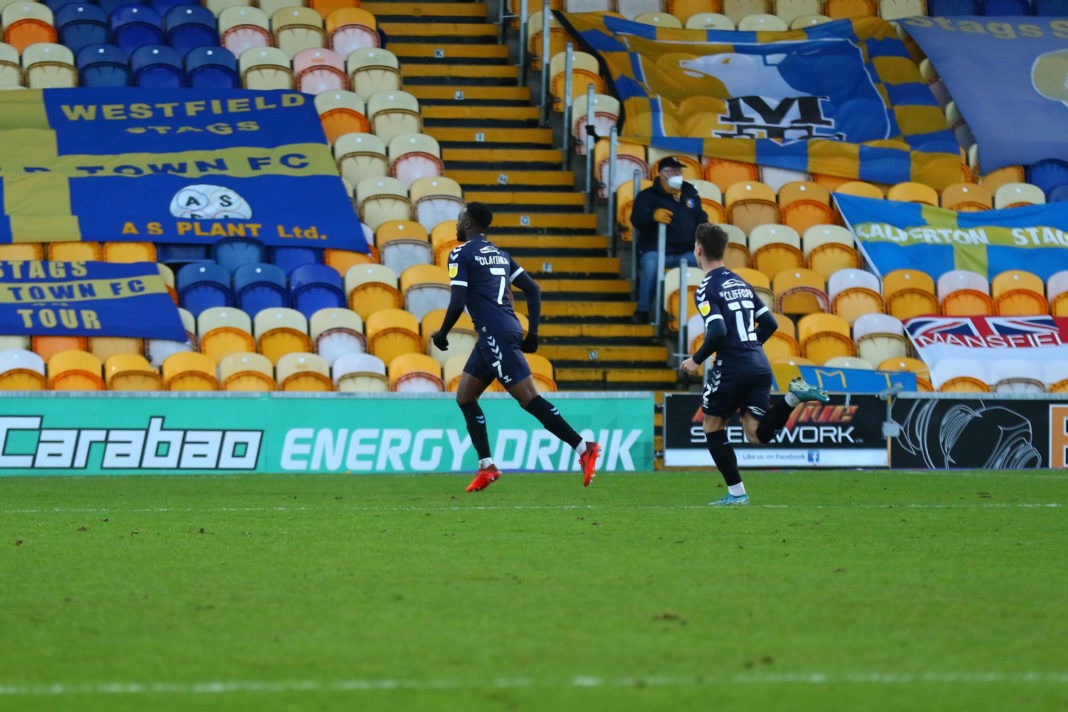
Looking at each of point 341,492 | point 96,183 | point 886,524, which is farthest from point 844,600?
point 96,183

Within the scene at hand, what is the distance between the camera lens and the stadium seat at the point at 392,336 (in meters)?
16.7

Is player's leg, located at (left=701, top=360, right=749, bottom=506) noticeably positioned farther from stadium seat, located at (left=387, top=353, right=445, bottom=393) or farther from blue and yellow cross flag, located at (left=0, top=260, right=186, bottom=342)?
blue and yellow cross flag, located at (left=0, top=260, right=186, bottom=342)

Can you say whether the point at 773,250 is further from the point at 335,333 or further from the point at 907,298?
the point at 335,333

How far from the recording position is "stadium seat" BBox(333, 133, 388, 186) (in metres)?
19.3

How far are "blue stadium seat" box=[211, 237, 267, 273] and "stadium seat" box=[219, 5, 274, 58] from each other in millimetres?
4215

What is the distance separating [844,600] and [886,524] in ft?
10.2

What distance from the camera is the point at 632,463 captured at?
1498 centimetres

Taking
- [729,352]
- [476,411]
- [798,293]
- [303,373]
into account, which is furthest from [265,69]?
[729,352]

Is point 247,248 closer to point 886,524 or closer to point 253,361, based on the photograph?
point 253,361

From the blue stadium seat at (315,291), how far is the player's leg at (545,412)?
6.23 m

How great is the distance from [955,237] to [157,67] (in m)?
10.3

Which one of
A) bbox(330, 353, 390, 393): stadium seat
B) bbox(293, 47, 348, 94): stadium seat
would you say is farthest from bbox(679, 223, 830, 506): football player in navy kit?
bbox(293, 47, 348, 94): stadium seat

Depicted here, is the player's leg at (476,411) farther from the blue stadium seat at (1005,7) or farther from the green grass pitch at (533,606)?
the blue stadium seat at (1005,7)

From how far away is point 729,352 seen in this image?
10.2 metres
